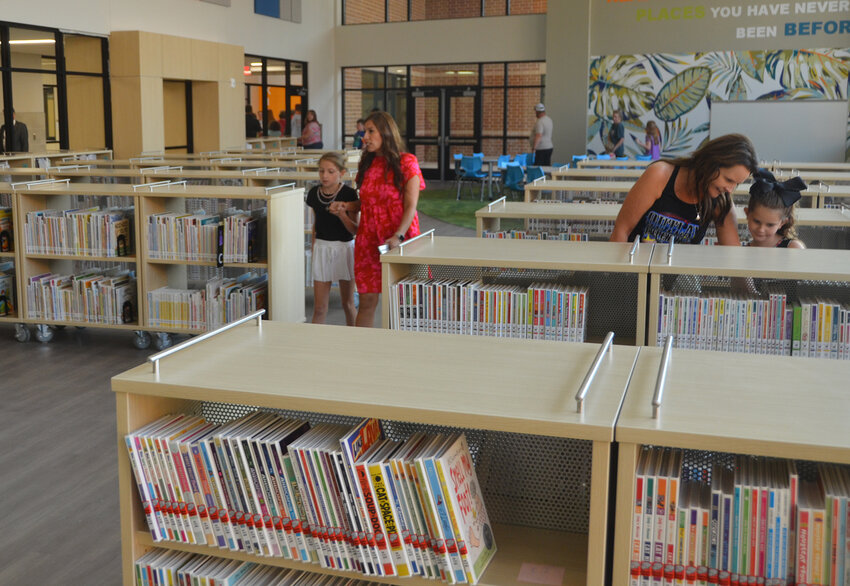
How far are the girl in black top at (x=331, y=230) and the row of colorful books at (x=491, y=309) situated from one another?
178 centimetres

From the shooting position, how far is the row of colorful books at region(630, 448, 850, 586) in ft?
5.01

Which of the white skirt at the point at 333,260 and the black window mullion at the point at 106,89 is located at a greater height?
the black window mullion at the point at 106,89

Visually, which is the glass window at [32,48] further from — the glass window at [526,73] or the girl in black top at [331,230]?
the glass window at [526,73]

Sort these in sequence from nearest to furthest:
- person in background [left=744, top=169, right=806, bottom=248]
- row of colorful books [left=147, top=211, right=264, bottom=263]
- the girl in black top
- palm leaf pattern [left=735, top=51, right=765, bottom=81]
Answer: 1. person in background [left=744, top=169, right=806, bottom=248]
2. the girl in black top
3. row of colorful books [left=147, top=211, right=264, bottom=263]
4. palm leaf pattern [left=735, top=51, right=765, bottom=81]

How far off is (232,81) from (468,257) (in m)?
12.8

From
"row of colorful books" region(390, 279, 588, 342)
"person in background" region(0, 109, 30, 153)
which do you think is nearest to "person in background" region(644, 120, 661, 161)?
"person in background" region(0, 109, 30, 153)

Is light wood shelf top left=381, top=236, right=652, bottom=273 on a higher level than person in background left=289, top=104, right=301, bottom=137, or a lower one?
lower

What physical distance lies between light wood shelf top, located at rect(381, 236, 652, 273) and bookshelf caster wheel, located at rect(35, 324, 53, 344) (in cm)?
335

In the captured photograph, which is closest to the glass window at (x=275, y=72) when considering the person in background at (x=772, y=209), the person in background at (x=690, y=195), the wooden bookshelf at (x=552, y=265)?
the wooden bookshelf at (x=552, y=265)

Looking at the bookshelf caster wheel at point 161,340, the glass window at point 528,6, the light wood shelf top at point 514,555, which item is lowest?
the bookshelf caster wheel at point 161,340

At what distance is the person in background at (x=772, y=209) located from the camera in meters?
3.63

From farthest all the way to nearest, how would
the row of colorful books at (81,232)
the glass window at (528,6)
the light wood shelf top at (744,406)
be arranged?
the glass window at (528,6), the row of colorful books at (81,232), the light wood shelf top at (744,406)

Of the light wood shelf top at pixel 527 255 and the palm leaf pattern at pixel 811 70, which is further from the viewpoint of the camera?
the palm leaf pattern at pixel 811 70

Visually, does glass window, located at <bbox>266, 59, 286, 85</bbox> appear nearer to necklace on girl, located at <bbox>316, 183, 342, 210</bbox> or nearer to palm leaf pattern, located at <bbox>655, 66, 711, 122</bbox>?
palm leaf pattern, located at <bbox>655, 66, 711, 122</bbox>
